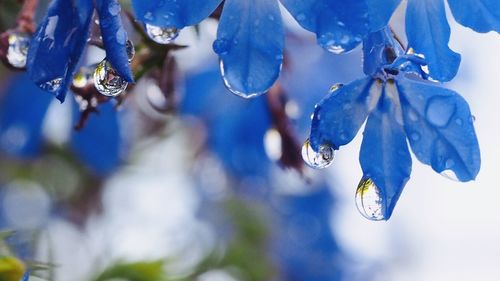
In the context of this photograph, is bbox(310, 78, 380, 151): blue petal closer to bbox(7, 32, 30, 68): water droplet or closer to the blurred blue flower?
bbox(7, 32, 30, 68): water droplet

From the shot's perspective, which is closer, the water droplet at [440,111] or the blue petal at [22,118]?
the water droplet at [440,111]

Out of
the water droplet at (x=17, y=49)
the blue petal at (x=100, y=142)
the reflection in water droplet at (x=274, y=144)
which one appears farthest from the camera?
the blue petal at (x=100, y=142)

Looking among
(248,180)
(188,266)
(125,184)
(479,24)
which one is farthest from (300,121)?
(479,24)

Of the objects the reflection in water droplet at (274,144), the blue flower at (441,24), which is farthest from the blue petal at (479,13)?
the reflection in water droplet at (274,144)

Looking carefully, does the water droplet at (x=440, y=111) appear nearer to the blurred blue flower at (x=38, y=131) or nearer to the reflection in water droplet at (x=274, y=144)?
the reflection in water droplet at (x=274, y=144)

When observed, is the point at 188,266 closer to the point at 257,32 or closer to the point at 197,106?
the point at 197,106

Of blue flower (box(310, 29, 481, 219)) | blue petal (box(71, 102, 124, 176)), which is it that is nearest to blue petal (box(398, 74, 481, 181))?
blue flower (box(310, 29, 481, 219))
